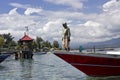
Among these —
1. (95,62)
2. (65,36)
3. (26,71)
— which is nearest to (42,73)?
(26,71)

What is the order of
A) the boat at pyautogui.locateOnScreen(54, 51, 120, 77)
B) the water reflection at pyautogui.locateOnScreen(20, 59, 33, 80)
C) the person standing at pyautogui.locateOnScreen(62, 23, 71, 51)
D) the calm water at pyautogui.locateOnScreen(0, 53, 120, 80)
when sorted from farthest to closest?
1. the water reflection at pyautogui.locateOnScreen(20, 59, 33, 80)
2. the calm water at pyautogui.locateOnScreen(0, 53, 120, 80)
3. the boat at pyautogui.locateOnScreen(54, 51, 120, 77)
4. the person standing at pyautogui.locateOnScreen(62, 23, 71, 51)

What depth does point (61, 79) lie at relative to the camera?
851 inches

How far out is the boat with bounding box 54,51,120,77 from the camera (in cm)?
2020

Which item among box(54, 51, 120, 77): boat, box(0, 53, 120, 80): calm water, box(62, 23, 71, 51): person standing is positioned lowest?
box(0, 53, 120, 80): calm water

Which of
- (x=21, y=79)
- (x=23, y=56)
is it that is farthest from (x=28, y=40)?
(x=21, y=79)

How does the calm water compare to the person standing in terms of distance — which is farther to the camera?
the calm water

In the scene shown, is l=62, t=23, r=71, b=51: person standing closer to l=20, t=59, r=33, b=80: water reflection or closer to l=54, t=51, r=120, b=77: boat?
l=54, t=51, r=120, b=77: boat

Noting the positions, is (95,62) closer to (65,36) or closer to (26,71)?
(65,36)

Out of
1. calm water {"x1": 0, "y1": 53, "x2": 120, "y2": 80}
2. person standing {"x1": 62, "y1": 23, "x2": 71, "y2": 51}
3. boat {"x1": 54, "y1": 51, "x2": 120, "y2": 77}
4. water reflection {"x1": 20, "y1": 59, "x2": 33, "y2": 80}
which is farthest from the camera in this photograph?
water reflection {"x1": 20, "y1": 59, "x2": 33, "y2": 80}

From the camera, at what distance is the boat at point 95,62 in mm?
20203

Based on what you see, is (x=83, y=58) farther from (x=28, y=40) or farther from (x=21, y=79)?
(x=28, y=40)

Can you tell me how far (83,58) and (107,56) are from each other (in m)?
1.56

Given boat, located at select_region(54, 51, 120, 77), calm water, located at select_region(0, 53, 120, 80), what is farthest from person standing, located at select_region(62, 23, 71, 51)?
calm water, located at select_region(0, 53, 120, 80)

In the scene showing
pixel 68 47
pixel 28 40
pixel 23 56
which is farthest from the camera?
pixel 28 40
